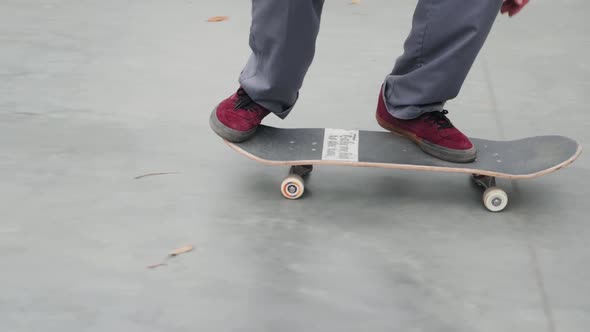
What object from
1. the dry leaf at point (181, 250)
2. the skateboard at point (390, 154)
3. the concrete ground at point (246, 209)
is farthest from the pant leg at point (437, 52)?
the dry leaf at point (181, 250)

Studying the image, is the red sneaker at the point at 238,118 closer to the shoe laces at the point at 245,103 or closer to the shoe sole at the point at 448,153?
the shoe laces at the point at 245,103

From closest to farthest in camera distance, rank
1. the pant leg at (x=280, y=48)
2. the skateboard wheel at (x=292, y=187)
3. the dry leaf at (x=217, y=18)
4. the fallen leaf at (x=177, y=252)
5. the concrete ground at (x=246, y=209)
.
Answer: the concrete ground at (x=246, y=209)
the fallen leaf at (x=177, y=252)
the pant leg at (x=280, y=48)
the skateboard wheel at (x=292, y=187)
the dry leaf at (x=217, y=18)

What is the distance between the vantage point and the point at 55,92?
272 centimetres

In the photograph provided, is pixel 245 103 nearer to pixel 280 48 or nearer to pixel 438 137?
pixel 280 48

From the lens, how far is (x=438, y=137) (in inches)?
83.4

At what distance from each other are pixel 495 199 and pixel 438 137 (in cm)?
21

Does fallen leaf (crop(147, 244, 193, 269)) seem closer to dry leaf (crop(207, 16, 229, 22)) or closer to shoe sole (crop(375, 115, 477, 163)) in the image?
shoe sole (crop(375, 115, 477, 163))

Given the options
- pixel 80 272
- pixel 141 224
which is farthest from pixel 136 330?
pixel 141 224

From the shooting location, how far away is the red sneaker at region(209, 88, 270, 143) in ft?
7.04

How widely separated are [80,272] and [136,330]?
0.84 feet

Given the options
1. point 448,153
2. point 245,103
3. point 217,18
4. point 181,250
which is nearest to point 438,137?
point 448,153

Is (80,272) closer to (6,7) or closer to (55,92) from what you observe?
(55,92)

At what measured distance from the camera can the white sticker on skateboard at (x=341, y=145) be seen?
211 cm

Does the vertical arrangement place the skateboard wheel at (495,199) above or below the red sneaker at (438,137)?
below
